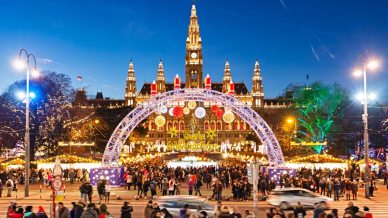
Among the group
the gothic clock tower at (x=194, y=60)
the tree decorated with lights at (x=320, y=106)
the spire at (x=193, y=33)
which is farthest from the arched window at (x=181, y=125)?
the tree decorated with lights at (x=320, y=106)

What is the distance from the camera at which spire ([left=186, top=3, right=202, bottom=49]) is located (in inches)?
6491

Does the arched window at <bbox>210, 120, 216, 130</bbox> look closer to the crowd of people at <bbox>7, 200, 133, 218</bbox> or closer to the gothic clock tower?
the gothic clock tower

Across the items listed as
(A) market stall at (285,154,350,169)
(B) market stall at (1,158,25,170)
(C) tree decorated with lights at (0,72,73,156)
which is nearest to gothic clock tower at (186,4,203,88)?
(C) tree decorated with lights at (0,72,73,156)

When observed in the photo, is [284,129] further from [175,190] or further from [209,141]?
[209,141]

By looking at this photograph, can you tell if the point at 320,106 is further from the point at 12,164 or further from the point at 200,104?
the point at 200,104

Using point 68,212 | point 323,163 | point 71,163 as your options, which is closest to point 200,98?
point 323,163

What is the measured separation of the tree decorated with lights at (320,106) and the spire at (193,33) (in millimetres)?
98538

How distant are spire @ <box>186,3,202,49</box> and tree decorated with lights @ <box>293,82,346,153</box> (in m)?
98.5

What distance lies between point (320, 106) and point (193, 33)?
102 m

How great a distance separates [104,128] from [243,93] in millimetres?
101517

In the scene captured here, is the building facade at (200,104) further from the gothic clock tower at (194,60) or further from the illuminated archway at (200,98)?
the illuminated archway at (200,98)

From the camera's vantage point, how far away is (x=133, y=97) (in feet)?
550

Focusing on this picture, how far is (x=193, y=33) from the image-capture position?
16550 cm

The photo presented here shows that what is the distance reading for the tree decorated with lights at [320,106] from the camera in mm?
66750
